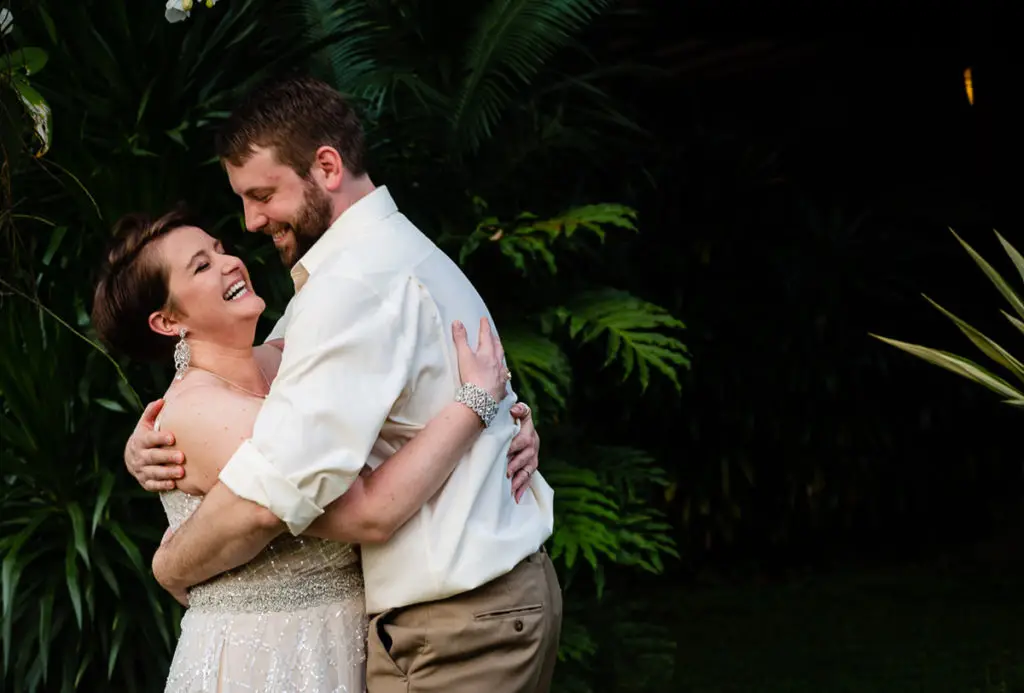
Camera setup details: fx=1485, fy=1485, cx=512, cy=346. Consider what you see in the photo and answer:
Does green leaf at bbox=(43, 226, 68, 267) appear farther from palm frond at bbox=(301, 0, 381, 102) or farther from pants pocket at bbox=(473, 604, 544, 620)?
pants pocket at bbox=(473, 604, 544, 620)

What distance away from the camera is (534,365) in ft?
16.7

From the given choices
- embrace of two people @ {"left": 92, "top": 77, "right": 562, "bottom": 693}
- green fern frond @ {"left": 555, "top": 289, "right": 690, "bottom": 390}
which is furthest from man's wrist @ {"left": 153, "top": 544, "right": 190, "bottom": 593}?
green fern frond @ {"left": 555, "top": 289, "right": 690, "bottom": 390}

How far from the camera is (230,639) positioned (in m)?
2.44

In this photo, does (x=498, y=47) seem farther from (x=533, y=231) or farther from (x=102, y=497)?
(x=102, y=497)

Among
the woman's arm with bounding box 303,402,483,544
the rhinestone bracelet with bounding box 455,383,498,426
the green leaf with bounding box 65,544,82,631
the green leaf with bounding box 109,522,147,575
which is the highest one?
the rhinestone bracelet with bounding box 455,383,498,426

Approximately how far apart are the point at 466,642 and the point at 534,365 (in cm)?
282

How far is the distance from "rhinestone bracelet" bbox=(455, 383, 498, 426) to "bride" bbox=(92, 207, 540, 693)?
0.01 meters

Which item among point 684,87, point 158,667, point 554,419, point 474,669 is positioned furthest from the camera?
point 684,87

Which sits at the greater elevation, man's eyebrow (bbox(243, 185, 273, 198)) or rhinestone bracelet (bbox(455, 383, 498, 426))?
man's eyebrow (bbox(243, 185, 273, 198))

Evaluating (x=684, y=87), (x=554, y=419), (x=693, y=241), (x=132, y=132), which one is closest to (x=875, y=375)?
(x=693, y=241)

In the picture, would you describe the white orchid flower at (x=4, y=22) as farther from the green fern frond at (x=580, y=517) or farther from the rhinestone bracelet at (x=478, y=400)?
the green fern frond at (x=580, y=517)

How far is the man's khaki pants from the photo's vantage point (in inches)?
90.4

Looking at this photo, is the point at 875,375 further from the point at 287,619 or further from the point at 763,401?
the point at 287,619

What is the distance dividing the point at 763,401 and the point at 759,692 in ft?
6.82
